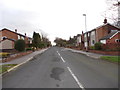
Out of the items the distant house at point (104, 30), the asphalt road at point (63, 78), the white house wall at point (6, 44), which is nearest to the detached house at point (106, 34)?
the distant house at point (104, 30)

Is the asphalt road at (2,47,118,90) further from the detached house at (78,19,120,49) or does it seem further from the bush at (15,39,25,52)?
the detached house at (78,19,120,49)

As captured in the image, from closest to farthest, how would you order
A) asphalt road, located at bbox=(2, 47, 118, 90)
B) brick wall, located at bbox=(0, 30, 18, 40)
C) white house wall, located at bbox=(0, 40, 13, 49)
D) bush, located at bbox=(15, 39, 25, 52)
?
asphalt road, located at bbox=(2, 47, 118, 90)
bush, located at bbox=(15, 39, 25, 52)
white house wall, located at bbox=(0, 40, 13, 49)
brick wall, located at bbox=(0, 30, 18, 40)

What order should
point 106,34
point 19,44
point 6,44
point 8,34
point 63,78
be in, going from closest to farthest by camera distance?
point 63,78 < point 19,44 < point 106,34 < point 6,44 < point 8,34

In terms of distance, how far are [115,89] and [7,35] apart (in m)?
60.4

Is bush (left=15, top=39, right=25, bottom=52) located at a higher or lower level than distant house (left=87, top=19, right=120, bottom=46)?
lower

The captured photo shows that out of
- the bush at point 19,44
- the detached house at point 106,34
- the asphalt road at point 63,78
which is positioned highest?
the detached house at point 106,34

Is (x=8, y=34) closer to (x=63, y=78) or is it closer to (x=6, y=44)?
(x=6, y=44)

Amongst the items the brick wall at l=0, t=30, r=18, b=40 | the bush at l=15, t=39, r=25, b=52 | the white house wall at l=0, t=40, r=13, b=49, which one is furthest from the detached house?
the brick wall at l=0, t=30, r=18, b=40

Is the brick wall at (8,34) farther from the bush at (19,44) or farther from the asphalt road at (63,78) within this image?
the asphalt road at (63,78)

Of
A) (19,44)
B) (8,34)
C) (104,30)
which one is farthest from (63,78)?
(8,34)

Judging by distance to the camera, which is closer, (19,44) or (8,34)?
(19,44)

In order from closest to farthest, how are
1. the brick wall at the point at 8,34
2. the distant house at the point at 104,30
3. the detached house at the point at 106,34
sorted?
the detached house at the point at 106,34 → the distant house at the point at 104,30 → the brick wall at the point at 8,34

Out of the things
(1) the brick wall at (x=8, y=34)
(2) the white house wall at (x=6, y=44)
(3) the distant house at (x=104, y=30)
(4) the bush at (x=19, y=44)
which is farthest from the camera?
(1) the brick wall at (x=8, y=34)

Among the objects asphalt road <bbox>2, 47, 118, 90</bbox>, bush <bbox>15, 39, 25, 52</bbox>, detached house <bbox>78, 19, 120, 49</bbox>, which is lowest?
asphalt road <bbox>2, 47, 118, 90</bbox>
